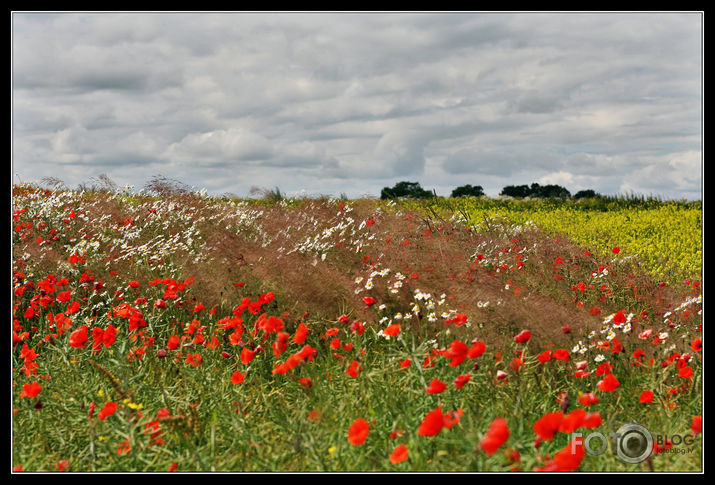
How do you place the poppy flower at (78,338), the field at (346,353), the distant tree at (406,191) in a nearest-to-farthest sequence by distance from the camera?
1. the field at (346,353)
2. the poppy flower at (78,338)
3. the distant tree at (406,191)

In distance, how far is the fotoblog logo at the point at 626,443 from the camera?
218 centimetres

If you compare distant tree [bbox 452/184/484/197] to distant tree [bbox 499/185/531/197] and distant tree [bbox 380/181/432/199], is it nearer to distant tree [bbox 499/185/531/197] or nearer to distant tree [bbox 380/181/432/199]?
distant tree [bbox 499/185/531/197]

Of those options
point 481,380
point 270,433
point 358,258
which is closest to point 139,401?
point 270,433

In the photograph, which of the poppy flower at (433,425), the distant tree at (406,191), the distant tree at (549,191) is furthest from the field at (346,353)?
the distant tree at (549,191)

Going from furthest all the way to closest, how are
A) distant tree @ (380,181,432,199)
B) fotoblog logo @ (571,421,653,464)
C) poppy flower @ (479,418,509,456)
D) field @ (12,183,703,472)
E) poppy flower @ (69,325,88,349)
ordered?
1. distant tree @ (380,181,432,199)
2. poppy flower @ (69,325,88,349)
3. field @ (12,183,703,472)
4. fotoblog logo @ (571,421,653,464)
5. poppy flower @ (479,418,509,456)

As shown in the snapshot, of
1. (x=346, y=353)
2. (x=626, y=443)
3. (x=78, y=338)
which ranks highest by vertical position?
(x=78, y=338)

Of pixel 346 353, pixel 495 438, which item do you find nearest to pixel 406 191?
pixel 346 353

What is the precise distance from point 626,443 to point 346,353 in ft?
5.81

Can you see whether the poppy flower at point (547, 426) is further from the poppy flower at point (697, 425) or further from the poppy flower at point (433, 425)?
the poppy flower at point (697, 425)

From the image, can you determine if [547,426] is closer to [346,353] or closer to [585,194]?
[346,353]

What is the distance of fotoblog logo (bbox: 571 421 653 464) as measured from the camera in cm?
218

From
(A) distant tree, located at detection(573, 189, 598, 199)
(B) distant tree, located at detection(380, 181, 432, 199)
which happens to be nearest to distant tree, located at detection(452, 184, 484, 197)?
(A) distant tree, located at detection(573, 189, 598, 199)

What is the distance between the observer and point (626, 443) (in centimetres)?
225
